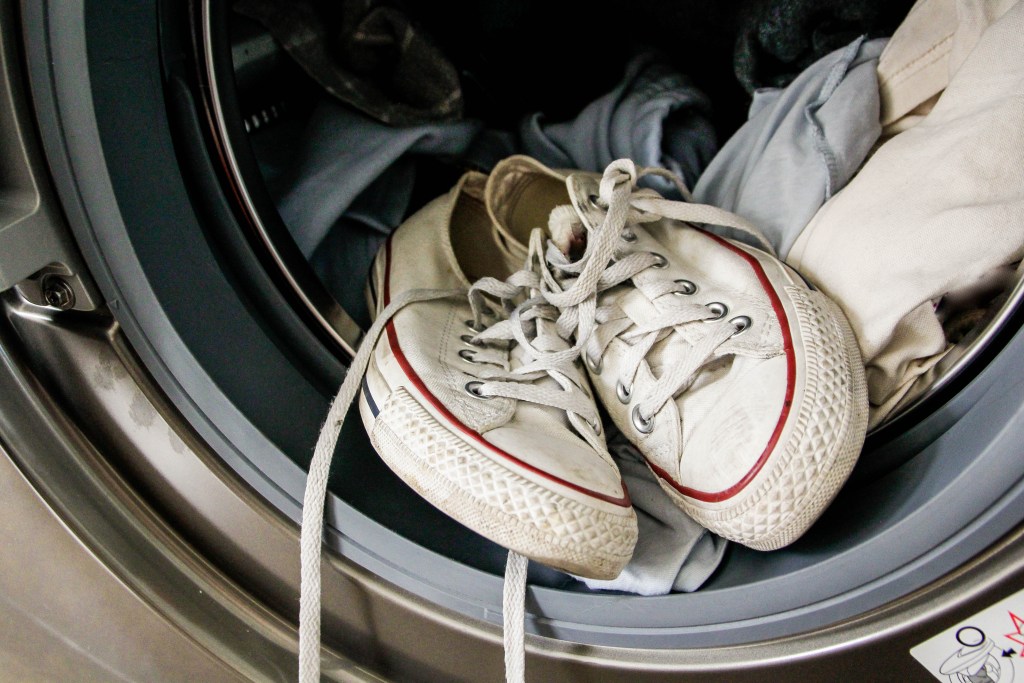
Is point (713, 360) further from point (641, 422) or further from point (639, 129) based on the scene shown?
point (639, 129)

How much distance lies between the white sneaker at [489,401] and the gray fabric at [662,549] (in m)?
0.05

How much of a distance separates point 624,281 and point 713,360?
0.11 m

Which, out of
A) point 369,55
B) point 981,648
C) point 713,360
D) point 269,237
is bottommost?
point 981,648

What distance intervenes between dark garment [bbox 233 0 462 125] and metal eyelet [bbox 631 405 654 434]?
1.19ft

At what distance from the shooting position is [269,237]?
56cm

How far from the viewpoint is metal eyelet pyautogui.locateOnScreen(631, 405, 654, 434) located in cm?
48

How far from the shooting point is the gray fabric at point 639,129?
0.71 m

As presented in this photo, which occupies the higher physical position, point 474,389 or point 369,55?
point 369,55

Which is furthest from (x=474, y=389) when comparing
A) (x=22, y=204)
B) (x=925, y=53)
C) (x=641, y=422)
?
(x=925, y=53)

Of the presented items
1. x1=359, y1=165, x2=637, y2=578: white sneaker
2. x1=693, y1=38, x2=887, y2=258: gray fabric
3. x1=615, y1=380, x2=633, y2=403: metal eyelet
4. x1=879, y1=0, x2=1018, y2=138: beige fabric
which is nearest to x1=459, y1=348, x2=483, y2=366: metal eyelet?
x1=359, y1=165, x2=637, y2=578: white sneaker

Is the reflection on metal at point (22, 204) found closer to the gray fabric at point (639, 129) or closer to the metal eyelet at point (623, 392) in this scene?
the metal eyelet at point (623, 392)

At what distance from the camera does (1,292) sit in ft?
1.44

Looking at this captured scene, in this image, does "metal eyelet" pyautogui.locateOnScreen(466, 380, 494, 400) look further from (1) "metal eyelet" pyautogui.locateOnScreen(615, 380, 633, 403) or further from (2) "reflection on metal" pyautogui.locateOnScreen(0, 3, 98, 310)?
(2) "reflection on metal" pyautogui.locateOnScreen(0, 3, 98, 310)

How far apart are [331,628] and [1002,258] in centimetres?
50
